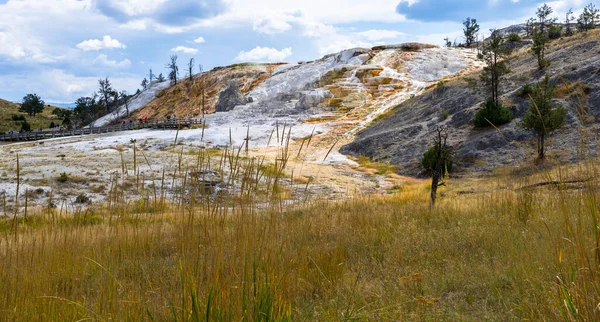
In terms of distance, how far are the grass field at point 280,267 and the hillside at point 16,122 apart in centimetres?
6270

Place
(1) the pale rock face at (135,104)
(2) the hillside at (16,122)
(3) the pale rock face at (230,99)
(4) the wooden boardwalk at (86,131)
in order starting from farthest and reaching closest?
(1) the pale rock face at (135,104), (2) the hillside at (16,122), (3) the pale rock face at (230,99), (4) the wooden boardwalk at (86,131)

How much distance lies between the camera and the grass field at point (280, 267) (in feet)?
7.65

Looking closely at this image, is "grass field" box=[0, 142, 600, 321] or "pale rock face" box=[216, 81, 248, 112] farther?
"pale rock face" box=[216, 81, 248, 112]

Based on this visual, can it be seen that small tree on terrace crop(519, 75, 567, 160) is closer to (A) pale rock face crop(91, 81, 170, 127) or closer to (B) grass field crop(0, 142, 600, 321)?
(B) grass field crop(0, 142, 600, 321)

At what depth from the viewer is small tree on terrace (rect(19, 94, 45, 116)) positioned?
237ft

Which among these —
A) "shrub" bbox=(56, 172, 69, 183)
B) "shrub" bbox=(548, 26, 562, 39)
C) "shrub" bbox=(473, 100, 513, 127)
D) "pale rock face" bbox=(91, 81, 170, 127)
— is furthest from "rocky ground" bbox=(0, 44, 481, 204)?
"shrub" bbox=(548, 26, 562, 39)

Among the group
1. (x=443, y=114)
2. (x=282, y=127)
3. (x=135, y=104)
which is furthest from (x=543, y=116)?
(x=135, y=104)

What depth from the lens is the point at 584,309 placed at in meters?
1.98

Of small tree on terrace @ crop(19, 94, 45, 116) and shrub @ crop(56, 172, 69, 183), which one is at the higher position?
small tree on terrace @ crop(19, 94, 45, 116)

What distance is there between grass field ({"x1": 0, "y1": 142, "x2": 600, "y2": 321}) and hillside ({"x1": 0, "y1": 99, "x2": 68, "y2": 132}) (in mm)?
62703

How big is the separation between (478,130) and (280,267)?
22724mm

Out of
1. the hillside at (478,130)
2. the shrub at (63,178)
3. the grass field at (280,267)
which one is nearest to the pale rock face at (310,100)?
the hillside at (478,130)

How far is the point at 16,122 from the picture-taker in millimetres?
60188

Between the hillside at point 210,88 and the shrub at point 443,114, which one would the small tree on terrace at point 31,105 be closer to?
the hillside at point 210,88
